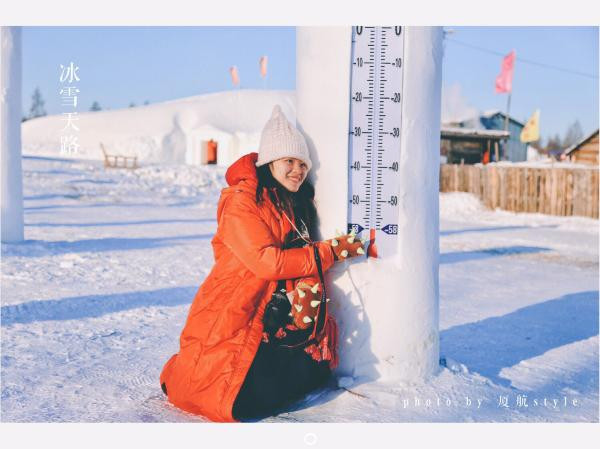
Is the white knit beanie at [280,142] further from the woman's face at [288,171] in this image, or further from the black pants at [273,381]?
the black pants at [273,381]

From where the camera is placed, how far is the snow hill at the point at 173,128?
47438 millimetres

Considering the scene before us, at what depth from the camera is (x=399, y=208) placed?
339cm

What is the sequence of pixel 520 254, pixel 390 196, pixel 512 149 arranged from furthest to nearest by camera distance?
pixel 512 149
pixel 520 254
pixel 390 196

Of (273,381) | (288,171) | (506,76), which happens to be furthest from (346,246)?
(506,76)

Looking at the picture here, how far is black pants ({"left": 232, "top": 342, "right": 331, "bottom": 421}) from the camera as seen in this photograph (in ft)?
9.71

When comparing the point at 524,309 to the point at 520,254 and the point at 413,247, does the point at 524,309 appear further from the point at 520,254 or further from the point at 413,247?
the point at 520,254

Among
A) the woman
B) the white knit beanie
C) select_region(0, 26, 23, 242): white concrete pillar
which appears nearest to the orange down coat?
the woman

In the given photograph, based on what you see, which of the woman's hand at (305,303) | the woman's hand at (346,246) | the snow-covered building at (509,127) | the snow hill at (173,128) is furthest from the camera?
the snow hill at (173,128)

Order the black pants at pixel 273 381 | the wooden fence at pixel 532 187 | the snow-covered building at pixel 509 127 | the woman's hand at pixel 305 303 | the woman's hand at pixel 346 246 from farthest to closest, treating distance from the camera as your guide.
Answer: the snow-covered building at pixel 509 127 < the wooden fence at pixel 532 187 < the woman's hand at pixel 346 246 < the woman's hand at pixel 305 303 < the black pants at pixel 273 381

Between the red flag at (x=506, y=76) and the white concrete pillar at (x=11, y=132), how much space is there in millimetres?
19820

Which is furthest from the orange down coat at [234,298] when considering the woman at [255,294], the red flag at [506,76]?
the red flag at [506,76]

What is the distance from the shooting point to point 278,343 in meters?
3.15
